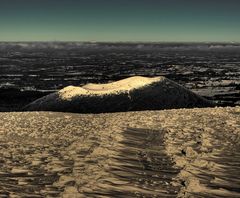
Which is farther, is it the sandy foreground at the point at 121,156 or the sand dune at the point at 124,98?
the sand dune at the point at 124,98

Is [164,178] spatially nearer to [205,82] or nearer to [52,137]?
[52,137]

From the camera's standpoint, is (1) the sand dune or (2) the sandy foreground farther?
(1) the sand dune

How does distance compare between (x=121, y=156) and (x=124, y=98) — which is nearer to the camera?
(x=121, y=156)

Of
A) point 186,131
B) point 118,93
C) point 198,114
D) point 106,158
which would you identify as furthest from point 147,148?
point 118,93

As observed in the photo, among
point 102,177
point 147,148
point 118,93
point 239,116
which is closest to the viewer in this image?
point 102,177
